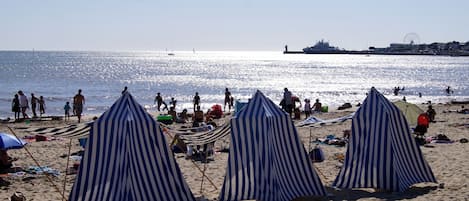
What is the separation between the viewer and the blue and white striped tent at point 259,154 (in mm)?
9227

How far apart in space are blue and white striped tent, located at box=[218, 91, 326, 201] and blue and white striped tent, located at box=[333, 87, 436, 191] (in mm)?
1370

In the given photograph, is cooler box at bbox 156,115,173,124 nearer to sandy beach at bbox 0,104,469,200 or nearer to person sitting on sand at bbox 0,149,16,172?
sandy beach at bbox 0,104,469,200

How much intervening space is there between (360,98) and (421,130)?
32.4 m

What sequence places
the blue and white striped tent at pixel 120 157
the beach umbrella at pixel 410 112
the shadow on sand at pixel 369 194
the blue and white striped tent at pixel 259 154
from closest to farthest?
1. the blue and white striped tent at pixel 120 157
2. the blue and white striped tent at pixel 259 154
3. the shadow on sand at pixel 369 194
4. the beach umbrella at pixel 410 112

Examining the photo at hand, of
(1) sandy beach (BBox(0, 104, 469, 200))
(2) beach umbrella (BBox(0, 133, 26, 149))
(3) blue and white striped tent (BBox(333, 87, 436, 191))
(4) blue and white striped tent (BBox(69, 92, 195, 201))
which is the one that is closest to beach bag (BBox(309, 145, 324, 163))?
(1) sandy beach (BBox(0, 104, 469, 200))

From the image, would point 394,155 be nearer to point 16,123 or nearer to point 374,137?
point 374,137

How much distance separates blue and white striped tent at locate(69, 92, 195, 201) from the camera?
331 inches

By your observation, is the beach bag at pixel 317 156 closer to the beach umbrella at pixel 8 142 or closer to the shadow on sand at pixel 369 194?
the shadow on sand at pixel 369 194

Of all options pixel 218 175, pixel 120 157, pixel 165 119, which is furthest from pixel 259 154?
pixel 165 119

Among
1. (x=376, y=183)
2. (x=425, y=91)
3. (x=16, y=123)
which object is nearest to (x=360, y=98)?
(x=425, y=91)

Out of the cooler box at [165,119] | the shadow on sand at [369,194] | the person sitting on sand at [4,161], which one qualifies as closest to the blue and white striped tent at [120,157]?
the shadow on sand at [369,194]

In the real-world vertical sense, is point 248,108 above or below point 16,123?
above

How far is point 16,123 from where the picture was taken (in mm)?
23031

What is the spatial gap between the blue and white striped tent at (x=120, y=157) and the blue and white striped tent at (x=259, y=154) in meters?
1.23
